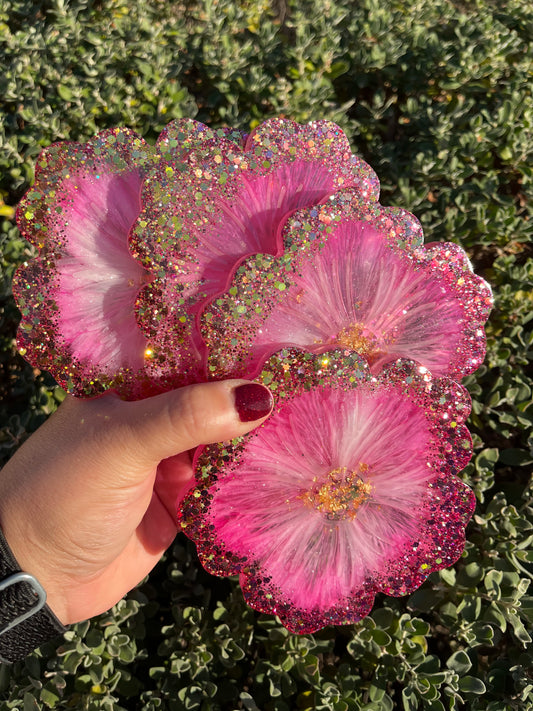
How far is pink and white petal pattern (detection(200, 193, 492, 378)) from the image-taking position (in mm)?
1003

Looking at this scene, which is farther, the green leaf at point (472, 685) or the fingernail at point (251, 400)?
the green leaf at point (472, 685)

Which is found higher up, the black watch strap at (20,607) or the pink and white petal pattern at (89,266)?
the pink and white petal pattern at (89,266)

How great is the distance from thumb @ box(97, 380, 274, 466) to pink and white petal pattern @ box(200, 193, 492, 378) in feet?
0.19

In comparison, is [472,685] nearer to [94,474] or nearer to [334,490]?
[334,490]

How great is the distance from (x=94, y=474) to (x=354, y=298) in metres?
0.63

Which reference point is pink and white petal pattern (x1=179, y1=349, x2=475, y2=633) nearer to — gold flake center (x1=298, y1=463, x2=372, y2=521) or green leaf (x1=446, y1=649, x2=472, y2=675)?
gold flake center (x1=298, y1=463, x2=372, y2=521)

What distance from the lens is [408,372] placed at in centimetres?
104

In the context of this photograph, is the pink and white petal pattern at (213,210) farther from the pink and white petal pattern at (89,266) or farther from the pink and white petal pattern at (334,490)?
the pink and white petal pattern at (334,490)

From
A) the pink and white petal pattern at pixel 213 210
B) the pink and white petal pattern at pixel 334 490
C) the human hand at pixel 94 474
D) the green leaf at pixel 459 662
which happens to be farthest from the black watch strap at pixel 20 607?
the green leaf at pixel 459 662

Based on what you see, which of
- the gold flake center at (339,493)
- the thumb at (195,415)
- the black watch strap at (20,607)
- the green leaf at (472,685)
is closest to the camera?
the thumb at (195,415)

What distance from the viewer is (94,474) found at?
1.18 metres

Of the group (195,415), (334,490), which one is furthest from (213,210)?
(334,490)

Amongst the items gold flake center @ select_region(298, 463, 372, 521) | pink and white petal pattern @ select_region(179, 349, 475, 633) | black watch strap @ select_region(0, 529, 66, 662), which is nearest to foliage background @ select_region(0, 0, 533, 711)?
black watch strap @ select_region(0, 529, 66, 662)

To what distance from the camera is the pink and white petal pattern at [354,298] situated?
1.00m
